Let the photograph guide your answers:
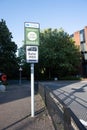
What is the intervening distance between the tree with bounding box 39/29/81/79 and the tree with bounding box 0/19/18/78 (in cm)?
860

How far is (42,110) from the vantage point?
11148mm

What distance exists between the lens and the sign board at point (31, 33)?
10.1 m

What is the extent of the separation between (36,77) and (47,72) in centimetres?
286

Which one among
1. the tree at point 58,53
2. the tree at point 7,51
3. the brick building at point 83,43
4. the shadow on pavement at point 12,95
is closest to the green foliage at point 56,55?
the tree at point 58,53

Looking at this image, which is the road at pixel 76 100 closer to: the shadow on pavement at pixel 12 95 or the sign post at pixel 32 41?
the sign post at pixel 32 41

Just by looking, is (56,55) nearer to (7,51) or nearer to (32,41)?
(7,51)

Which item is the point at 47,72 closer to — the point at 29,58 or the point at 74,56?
the point at 74,56

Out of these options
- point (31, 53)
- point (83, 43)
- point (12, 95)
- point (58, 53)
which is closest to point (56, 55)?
point (58, 53)

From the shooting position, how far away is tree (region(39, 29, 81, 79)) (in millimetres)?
53409

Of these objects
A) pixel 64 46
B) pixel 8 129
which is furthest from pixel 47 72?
pixel 8 129

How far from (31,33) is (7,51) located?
117 feet

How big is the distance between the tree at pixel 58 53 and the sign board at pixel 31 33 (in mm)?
42487

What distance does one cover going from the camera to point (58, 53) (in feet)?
176

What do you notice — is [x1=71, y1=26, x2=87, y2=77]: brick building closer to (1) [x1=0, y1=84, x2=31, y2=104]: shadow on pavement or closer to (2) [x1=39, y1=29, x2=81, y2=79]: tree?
(2) [x1=39, y1=29, x2=81, y2=79]: tree
